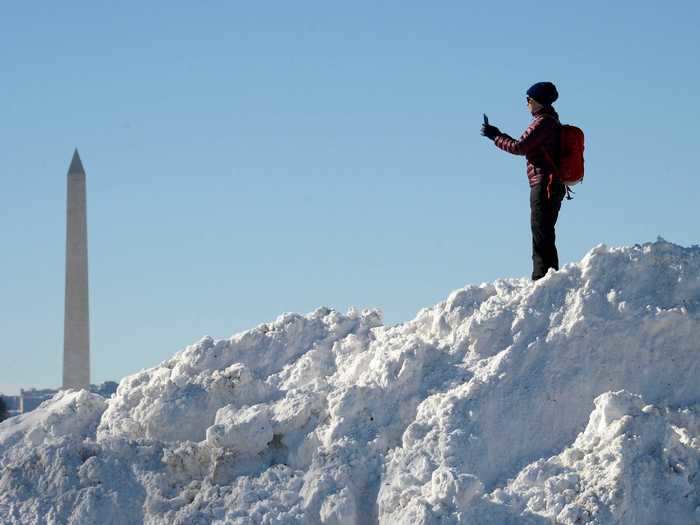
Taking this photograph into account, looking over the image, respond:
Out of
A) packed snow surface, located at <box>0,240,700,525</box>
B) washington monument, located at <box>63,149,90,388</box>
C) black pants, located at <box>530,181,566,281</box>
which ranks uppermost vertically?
washington monument, located at <box>63,149,90,388</box>

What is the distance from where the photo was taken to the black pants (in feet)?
46.8

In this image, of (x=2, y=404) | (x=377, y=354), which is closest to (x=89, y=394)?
(x=377, y=354)

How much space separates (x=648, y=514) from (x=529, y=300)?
7.76 feet

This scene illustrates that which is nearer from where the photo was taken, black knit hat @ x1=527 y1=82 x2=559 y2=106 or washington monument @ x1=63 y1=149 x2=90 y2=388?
black knit hat @ x1=527 y1=82 x2=559 y2=106

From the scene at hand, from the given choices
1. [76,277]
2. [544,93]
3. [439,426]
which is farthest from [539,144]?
[76,277]

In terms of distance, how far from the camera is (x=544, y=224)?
46.9 ft

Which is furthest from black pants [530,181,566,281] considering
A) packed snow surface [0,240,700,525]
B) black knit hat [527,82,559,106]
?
black knit hat [527,82,559,106]

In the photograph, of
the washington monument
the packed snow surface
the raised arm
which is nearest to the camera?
the packed snow surface

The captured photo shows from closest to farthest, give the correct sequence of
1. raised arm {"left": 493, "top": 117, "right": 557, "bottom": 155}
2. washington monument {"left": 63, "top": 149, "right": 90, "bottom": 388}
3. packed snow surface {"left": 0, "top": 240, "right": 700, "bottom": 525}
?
packed snow surface {"left": 0, "top": 240, "right": 700, "bottom": 525}, raised arm {"left": 493, "top": 117, "right": 557, "bottom": 155}, washington monument {"left": 63, "top": 149, "right": 90, "bottom": 388}

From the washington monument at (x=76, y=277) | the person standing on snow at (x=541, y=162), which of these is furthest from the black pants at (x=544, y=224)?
the washington monument at (x=76, y=277)

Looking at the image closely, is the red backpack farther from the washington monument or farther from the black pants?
the washington monument

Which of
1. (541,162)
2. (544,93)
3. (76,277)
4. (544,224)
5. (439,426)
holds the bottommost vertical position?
(439,426)

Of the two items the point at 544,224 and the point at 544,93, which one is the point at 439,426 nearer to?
the point at 544,224

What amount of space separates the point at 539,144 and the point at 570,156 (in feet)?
1.06
